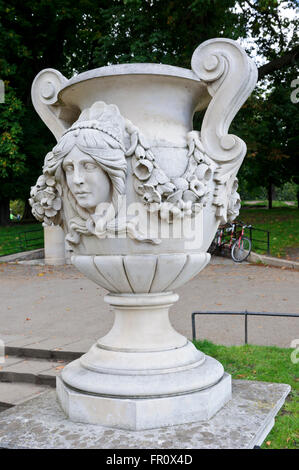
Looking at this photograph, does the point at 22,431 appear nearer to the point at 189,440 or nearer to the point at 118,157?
the point at 189,440

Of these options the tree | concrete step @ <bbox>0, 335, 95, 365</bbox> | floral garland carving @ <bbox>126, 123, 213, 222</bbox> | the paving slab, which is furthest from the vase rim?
the tree

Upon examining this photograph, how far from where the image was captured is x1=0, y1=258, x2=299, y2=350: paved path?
5.97m

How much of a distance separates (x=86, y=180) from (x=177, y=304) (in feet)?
17.8

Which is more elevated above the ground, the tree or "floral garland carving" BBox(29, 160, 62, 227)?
the tree

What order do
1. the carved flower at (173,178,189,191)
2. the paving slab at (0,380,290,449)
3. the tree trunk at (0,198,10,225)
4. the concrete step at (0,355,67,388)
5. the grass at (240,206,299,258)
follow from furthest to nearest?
the tree trunk at (0,198,10,225) → the grass at (240,206,299,258) → the concrete step at (0,355,67,388) → the carved flower at (173,178,189,191) → the paving slab at (0,380,290,449)

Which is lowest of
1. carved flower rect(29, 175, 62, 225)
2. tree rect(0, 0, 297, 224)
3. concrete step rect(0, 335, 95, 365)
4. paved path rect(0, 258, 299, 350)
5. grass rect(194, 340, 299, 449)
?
paved path rect(0, 258, 299, 350)

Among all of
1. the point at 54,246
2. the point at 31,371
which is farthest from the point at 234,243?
the point at 31,371

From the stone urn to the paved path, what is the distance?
2.43 metres

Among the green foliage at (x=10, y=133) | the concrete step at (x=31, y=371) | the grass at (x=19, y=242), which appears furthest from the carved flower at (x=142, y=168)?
the green foliage at (x=10, y=133)

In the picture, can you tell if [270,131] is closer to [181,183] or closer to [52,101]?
[52,101]

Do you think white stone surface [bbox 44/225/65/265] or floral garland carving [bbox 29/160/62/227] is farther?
white stone surface [bbox 44/225/65/265]

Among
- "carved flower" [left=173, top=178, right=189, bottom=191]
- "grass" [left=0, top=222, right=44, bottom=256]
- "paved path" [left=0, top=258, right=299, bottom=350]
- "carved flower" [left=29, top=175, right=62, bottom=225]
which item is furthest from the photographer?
"grass" [left=0, top=222, right=44, bottom=256]

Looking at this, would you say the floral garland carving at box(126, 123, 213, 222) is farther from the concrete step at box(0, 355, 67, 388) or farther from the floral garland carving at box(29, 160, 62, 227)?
the concrete step at box(0, 355, 67, 388)

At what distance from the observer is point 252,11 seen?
1493 centimetres
